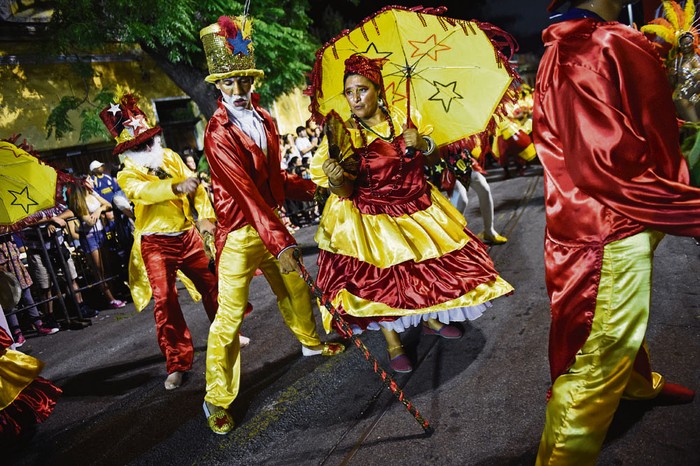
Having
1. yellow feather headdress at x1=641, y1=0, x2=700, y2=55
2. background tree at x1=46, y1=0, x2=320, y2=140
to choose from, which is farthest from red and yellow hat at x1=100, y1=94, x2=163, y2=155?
background tree at x1=46, y1=0, x2=320, y2=140

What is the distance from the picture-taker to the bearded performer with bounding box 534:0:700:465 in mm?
1632

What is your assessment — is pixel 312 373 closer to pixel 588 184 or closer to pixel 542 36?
pixel 588 184

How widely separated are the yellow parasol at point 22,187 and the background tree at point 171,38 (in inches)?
315

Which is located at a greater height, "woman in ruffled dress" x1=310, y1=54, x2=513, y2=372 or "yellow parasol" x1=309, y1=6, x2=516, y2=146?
"yellow parasol" x1=309, y1=6, x2=516, y2=146

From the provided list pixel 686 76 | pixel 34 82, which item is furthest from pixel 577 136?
pixel 34 82

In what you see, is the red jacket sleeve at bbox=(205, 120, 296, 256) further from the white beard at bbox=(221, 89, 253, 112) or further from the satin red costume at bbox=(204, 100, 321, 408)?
the white beard at bbox=(221, 89, 253, 112)

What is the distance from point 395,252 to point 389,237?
4.8 inches

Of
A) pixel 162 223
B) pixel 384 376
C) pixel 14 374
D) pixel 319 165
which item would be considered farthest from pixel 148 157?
pixel 384 376

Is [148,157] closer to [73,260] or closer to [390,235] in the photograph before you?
[390,235]

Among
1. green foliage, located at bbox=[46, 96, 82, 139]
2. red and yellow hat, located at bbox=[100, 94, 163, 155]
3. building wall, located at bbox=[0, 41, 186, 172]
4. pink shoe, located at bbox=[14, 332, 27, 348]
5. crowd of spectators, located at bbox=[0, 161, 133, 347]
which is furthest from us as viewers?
green foliage, located at bbox=[46, 96, 82, 139]

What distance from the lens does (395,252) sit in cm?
326

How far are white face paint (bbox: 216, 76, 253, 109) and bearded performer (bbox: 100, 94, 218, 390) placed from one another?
2.89 ft

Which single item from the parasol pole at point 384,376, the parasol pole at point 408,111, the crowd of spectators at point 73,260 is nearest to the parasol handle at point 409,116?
the parasol pole at point 408,111

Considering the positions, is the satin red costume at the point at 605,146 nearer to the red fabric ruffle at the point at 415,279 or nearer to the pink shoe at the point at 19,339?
the red fabric ruffle at the point at 415,279
